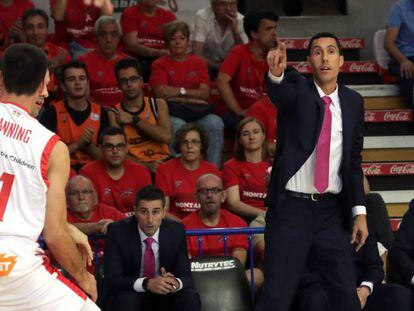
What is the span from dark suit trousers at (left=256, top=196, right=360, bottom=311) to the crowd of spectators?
138 centimetres

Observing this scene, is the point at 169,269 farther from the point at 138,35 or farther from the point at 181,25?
the point at 138,35

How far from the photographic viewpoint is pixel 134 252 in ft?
25.9

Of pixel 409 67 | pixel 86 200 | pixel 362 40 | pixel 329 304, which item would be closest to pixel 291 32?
pixel 362 40

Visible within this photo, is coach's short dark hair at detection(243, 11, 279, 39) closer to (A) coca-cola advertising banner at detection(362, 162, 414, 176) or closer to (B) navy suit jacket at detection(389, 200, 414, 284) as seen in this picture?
(A) coca-cola advertising banner at detection(362, 162, 414, 176)

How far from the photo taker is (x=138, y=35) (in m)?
11.7

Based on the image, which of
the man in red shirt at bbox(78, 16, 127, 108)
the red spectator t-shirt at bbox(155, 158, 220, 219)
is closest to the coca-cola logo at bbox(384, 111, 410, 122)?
the red spectator t-shirt at bbox(155, 158, 220, 219)

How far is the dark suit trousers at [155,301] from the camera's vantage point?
765cm

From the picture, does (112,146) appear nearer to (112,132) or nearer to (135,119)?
(112,132)

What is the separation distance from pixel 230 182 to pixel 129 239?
178 cm

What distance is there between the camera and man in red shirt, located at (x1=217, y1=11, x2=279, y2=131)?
10.9 m

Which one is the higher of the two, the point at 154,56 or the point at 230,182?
the point at 154,56

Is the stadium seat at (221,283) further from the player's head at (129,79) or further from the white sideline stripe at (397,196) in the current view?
the white sideline stripe at (397,196)

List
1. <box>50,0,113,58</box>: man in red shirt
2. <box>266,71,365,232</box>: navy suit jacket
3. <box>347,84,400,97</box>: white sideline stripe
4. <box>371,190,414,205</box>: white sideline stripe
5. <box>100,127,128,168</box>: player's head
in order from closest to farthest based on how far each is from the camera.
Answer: <box>266,71,365,232</box>: navy suit jacket < <box>100,127,128,168</box>: player's head < <box>371,190,414,205</box>: white sideline stripe < <box>50,0,113,58</box>: man in red shirt < <box>347,84,400,97</box>: white sideline stripe

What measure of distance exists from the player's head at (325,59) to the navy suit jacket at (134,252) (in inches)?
69.1
